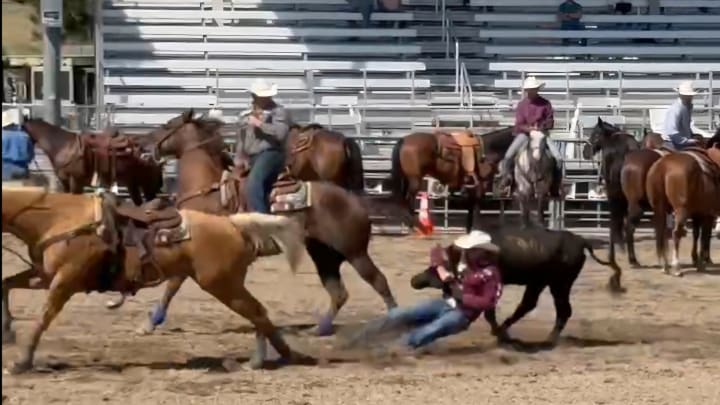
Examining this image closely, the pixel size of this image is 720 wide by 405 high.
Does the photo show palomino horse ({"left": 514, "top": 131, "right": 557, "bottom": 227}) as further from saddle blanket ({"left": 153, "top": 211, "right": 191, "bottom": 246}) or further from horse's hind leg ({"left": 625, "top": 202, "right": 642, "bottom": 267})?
saddle blanket ({"left": 153, "top": 211, "right": 191, "bottom": 246})

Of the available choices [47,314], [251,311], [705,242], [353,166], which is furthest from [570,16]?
[47,314]

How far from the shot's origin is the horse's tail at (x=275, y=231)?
7.82 metres

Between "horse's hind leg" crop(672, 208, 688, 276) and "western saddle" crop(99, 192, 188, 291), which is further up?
"western saddle" crop(99, 192, 188, 291)

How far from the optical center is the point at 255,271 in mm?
13555

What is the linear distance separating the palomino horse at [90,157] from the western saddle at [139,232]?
288 inches

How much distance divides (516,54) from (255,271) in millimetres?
12163

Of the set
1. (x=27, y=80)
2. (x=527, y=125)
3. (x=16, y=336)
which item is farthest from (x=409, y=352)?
(x=27, y=80)

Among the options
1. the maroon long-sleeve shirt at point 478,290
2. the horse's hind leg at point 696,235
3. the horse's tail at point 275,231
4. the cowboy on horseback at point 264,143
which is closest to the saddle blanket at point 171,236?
the horse's tail at point 275,231

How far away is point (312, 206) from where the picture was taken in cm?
895

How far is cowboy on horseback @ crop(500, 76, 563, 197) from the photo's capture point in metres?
14.8

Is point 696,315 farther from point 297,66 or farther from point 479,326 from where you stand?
point 297,66

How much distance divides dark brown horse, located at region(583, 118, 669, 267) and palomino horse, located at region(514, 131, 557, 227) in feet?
2.14

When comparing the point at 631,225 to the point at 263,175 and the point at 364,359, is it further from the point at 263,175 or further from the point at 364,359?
the point at 364,359

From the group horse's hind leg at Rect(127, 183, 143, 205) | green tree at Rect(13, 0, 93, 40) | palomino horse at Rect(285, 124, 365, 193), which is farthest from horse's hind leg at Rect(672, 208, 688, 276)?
green tree at Rect(13, 0, 93, 40)
